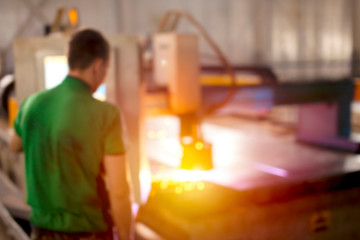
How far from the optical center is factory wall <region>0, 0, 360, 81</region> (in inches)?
249

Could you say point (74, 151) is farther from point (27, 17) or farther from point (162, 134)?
point (27, 17)

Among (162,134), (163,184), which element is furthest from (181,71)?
(162,134)

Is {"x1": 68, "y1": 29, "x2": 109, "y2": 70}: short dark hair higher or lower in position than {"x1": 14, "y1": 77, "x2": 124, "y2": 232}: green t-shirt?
higher

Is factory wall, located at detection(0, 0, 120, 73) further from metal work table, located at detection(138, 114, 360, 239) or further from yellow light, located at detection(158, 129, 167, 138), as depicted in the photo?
metal work table, located at detection(138, 114, 360, 239)

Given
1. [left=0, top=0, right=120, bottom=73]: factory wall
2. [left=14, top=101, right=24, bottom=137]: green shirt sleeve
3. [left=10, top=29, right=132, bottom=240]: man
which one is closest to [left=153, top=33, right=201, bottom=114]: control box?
[left=10, top=29, right=132, bottom=240]: man

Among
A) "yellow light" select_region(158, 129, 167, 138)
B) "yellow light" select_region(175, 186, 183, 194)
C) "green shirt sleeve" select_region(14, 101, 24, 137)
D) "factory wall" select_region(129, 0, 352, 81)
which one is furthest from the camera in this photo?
"factory wall" select_region(129, 0, 352, 81)

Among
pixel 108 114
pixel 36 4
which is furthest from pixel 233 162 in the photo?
pixel 36 4

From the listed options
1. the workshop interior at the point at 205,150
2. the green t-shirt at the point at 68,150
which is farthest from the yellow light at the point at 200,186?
the green t-shirt at the point at 68,150

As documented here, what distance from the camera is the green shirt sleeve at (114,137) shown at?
137cm

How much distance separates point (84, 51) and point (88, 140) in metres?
0.29

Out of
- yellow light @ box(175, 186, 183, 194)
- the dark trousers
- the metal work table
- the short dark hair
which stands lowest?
the metal work table

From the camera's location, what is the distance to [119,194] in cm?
141

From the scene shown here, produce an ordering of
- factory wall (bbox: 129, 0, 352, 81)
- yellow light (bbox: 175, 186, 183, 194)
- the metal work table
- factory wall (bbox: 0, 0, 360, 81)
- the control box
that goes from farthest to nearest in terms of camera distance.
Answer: factory wall (bbox: 129, 0, 352, 81) → factory wall (bbox: 0, 0, 360, 81) → the control box → yellow light (bbox: 175, 186, 183, 194) → the metal work table

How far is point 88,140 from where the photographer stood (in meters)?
1.34
